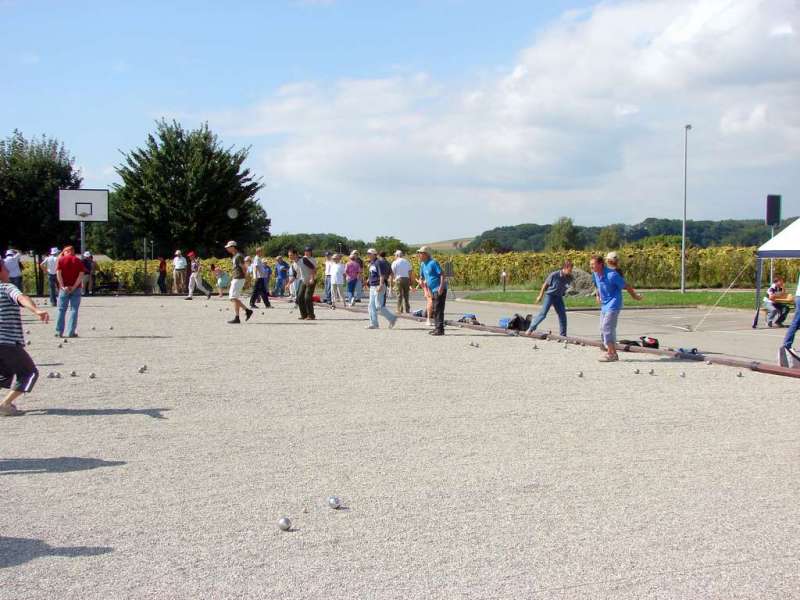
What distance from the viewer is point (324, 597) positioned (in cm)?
419

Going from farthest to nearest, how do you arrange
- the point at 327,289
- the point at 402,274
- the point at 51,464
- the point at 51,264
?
the point at 327,289 → the point at 51,264 → the point at 402,274 → the point at 51,464

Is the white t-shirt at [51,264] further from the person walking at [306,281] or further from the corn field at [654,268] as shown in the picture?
the corn field at [654,268]

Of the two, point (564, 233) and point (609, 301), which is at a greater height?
point (564, 233)

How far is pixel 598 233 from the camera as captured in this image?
12900 cm

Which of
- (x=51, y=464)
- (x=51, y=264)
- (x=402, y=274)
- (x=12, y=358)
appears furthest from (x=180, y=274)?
(x=51, y=464)

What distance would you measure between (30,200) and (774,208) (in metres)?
Answer: 36.8

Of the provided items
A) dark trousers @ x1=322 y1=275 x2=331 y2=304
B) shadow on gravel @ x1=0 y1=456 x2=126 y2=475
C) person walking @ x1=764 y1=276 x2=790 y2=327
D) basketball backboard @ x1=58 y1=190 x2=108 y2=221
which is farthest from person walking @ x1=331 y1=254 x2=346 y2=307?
shadow on gravel @ x1=0 y1=456 x2=126 y2=475

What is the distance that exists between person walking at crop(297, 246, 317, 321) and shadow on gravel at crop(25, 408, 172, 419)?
42.4 feet

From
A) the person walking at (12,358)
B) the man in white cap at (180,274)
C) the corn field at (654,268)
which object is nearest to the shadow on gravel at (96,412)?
the person walking at (12,358)

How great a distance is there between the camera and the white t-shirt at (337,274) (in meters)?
29.8

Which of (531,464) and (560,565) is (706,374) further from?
(560,565)

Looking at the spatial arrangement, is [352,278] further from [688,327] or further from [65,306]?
[65,306]

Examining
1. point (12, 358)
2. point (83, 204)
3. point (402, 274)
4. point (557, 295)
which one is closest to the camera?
point (12, 358)

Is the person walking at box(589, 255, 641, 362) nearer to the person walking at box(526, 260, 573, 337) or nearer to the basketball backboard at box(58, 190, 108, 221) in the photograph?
the person walking at box(526, 260, 573, 337)
